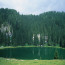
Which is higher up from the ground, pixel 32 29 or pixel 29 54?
pixel 32 29

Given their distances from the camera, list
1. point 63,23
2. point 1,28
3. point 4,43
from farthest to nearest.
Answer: point 63,23
point 1,28
point 4,43

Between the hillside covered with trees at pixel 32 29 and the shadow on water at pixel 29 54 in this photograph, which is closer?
the shadow on water at pixel 29 54

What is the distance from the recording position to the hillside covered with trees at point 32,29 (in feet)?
390

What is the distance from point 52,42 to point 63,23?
164 feet

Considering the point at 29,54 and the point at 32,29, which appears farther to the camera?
the point at 32,29

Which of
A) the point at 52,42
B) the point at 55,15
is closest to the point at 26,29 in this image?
the point at 52,42

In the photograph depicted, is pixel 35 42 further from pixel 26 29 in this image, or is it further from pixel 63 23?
pixel 63 23

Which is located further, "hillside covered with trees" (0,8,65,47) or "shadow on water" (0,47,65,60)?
"hillside covered with trees" (0,8,65,47)

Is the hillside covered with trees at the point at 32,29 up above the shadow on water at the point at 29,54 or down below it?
above

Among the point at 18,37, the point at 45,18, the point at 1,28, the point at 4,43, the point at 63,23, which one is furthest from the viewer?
the point at 45,18

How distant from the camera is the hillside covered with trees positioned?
4680 inches

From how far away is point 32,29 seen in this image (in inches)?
6014

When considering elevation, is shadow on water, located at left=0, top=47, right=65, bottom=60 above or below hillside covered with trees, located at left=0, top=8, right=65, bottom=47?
below

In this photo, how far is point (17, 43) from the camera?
379ft
